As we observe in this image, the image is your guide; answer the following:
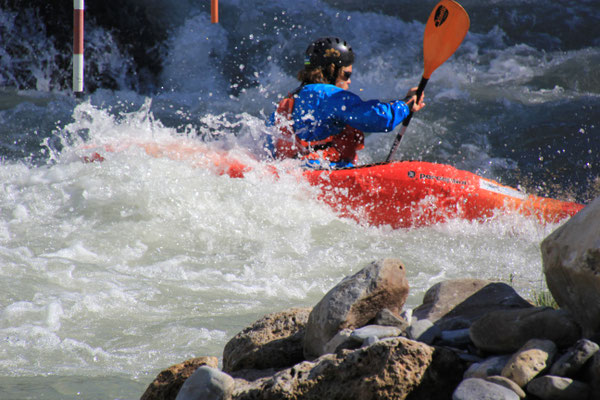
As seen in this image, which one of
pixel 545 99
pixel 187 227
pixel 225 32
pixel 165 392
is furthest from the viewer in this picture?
pixel 225 32

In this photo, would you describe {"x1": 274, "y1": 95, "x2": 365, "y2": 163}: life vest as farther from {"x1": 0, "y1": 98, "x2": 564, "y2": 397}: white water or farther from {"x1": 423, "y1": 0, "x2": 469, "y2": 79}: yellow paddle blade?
{"x1": 423, "y1": 0, "x2": 469, "y2": 79}: yellow paddle blade

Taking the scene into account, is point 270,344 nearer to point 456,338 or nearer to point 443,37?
point 456,338

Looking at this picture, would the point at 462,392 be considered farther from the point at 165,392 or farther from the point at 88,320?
the point at 88,320

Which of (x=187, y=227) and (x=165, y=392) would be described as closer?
(x=165, y=392)

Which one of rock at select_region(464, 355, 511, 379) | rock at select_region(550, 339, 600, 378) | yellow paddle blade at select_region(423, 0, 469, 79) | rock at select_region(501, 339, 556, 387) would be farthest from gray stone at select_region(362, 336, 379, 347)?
yellow paddle blade at select_region(423, 0, 469, 79)

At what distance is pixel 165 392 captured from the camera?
206cm

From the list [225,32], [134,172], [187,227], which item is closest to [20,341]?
[187,227]

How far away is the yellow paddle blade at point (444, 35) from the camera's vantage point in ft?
16.4

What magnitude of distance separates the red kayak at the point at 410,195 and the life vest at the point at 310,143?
6.3 inches

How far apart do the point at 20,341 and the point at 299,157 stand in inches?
91.2

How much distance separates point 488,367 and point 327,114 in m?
2.89

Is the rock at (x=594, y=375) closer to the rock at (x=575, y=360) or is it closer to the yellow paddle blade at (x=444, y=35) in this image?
the rock at (x=575, y=360)

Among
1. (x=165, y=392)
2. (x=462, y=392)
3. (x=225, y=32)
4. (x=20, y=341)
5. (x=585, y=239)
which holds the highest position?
(x=585, y=239)

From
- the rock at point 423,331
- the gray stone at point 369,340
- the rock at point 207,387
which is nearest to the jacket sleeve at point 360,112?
the rock at point 423,331
